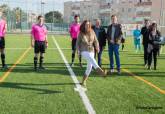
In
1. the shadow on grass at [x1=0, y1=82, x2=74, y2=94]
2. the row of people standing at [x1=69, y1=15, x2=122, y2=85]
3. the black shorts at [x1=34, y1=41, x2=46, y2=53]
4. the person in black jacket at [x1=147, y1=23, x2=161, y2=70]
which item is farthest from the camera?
the person in black jacket at [x1=147, y1=23, x2=161, y2=70]

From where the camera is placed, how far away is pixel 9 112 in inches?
313

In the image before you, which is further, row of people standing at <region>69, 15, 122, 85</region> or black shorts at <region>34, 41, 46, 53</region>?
black shorts at <region>34, 41, 46, 53</region>

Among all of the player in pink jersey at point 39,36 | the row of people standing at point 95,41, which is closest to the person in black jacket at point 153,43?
the row of people standing at point 95,41

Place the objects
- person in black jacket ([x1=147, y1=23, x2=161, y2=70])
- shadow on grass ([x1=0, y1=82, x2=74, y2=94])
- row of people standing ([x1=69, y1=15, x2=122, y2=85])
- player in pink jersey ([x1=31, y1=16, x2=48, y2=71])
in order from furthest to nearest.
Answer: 1. person in black jacket ([x1=147, y1=23, x2=161, y2=70])
2. player in pink jersey ([x1=31, y1=16, x2=48, y2=71])
3. row of people standing ([x1=69, y1=15, x2=122, y2=85])
4. shadow on grass ([x1=0, y1=82, x2=74, y2=94])

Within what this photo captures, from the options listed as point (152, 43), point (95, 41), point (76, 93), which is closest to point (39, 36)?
point (95, 41)

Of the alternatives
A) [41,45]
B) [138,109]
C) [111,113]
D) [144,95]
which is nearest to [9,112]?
[111,113]

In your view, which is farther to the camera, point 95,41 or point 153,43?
point 153,43

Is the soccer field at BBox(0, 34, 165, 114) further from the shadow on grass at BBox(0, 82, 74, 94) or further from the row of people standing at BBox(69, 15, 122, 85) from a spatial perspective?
the row of people standing at BBox(69, 15, 122, 85)

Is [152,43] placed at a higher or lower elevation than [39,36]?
lower

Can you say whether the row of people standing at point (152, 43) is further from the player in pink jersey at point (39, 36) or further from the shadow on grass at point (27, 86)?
the shadow on grass at point (27, 86)

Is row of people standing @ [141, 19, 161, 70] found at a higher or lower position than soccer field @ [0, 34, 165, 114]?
higher

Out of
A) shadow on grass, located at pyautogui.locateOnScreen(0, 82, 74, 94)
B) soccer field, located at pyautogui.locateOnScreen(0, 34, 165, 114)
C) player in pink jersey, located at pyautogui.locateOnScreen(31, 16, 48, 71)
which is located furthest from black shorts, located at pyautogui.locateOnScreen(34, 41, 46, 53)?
shadow on grass, located at pyautogui.locateOnScreen(0, 82, 74, 94)

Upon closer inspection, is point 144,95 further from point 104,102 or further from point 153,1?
point 153,1

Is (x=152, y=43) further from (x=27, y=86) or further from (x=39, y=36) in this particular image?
(x=27, y=86)
